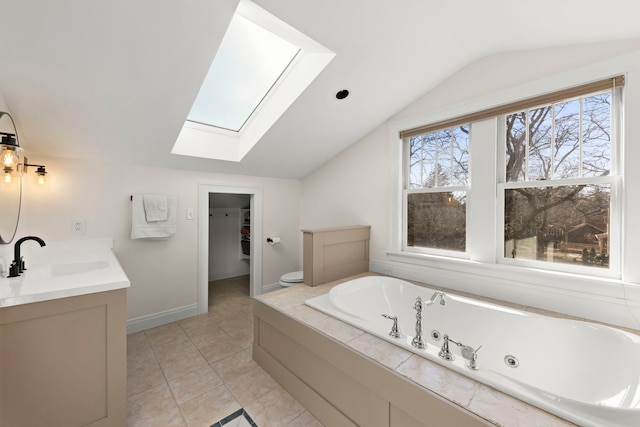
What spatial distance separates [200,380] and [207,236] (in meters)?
1.54

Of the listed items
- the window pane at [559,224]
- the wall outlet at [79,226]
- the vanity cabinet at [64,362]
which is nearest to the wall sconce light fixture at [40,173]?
the wall outlet at [79,226]

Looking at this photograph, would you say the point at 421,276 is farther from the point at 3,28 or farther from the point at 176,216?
the point at 3,28

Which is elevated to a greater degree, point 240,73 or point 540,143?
point 240,73

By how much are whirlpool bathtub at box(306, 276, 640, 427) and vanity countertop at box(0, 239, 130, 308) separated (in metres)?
1.27

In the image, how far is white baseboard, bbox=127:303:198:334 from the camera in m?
2.49

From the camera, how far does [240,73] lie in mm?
2121

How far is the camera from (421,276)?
243 cm

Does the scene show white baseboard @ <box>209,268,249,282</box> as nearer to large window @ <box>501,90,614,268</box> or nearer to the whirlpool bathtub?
the whirlpool bathtub

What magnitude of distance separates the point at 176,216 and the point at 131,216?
15.4 inches

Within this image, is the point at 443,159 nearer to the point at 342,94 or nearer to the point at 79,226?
A: the point at 342,94

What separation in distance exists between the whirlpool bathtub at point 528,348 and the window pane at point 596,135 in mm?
1040

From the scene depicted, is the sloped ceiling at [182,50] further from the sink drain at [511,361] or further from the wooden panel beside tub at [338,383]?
the sink drain at [511,361]

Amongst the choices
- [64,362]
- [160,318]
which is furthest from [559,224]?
[160,318]

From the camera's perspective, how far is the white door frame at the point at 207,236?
290 cm
